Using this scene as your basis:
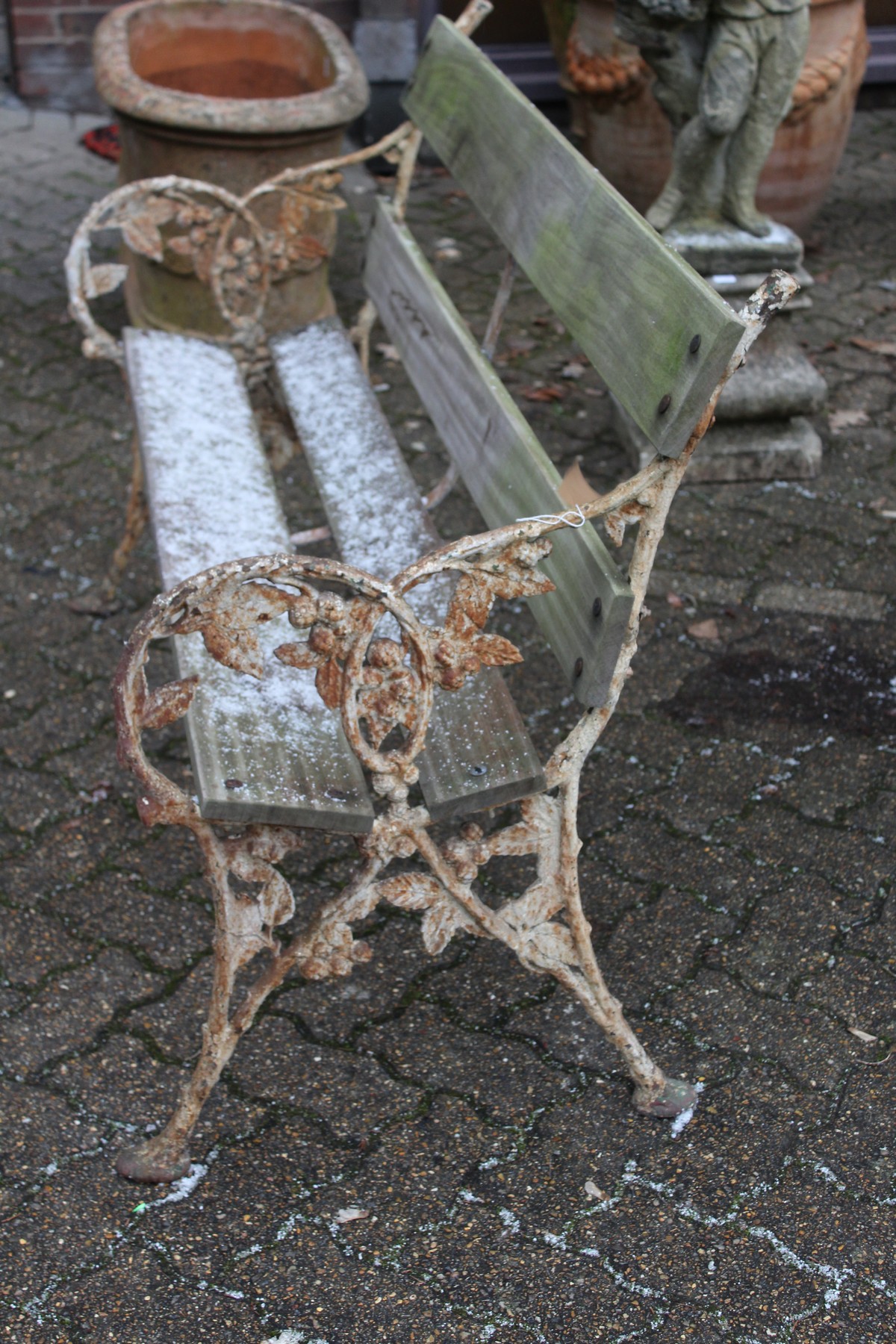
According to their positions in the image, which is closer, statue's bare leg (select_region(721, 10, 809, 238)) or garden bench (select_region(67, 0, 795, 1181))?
garden bench (select_region(67, 0, 795, 1181))

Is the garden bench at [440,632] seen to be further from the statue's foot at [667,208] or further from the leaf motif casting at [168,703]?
the statue's foot at [667,208]

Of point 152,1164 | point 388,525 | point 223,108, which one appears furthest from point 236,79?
point 152,1164

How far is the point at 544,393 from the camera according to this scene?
4.57 metres

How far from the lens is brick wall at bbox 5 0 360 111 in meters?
6.29

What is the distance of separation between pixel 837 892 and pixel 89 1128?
1.48 m

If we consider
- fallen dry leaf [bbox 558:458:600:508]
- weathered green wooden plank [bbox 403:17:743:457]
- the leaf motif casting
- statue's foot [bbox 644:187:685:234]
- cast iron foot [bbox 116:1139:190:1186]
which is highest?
weathered green wooden plank [bbox 403:17:743:457]

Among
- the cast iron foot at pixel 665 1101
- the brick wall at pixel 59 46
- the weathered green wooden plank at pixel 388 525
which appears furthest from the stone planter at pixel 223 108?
the cast iron foot at pixel 665 1101

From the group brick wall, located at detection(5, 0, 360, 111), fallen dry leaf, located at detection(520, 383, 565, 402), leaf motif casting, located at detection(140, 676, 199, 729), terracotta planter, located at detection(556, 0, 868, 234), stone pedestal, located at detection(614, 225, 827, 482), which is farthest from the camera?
brick wall, located at detection(5, 0, 360, 111)

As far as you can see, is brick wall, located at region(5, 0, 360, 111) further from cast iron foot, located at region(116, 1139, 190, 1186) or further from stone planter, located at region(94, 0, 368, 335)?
cast iron foot, located at region(116, 1139, 190, 1186)

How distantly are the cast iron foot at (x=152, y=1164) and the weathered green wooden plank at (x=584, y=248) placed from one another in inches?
52.1

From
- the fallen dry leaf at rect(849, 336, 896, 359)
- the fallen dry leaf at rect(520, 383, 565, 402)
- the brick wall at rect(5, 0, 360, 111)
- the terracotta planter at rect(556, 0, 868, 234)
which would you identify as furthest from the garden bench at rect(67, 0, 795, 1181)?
the brick wall at rect(5, 0, 360, 111)

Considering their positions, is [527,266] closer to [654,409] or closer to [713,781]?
[654,409]

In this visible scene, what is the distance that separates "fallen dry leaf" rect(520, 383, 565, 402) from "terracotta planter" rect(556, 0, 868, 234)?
1231 millimetres

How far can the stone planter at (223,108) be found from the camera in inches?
158
